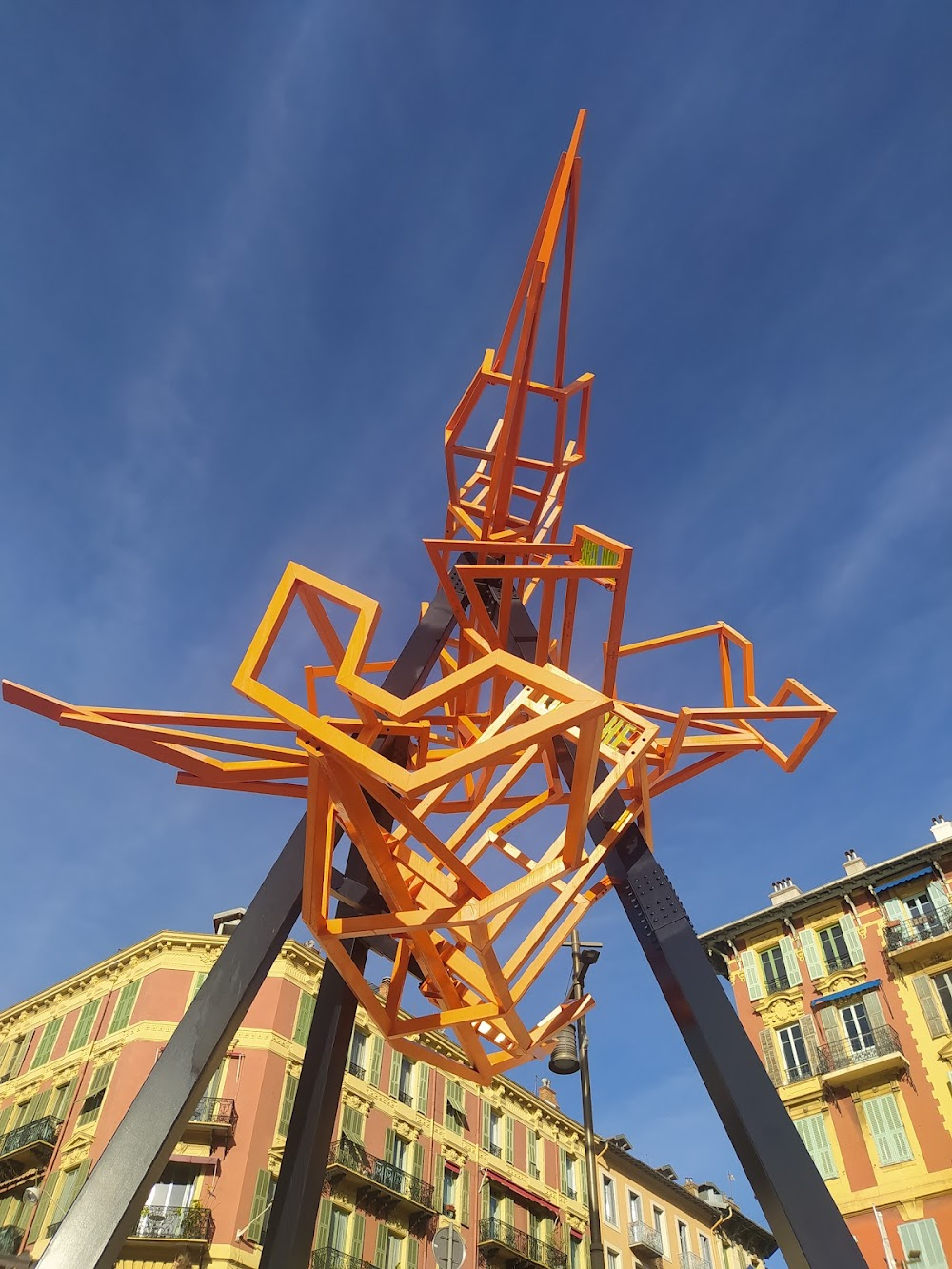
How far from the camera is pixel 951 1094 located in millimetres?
25703

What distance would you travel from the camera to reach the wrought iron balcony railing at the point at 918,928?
2847cm

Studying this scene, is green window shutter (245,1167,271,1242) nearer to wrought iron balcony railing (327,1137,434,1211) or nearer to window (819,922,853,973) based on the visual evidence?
wrought iron balcony railing (327,1137,434,1211)

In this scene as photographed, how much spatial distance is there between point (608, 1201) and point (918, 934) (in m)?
19.1

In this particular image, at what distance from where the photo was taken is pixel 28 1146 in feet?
98.1

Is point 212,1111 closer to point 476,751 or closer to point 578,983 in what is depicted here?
point 578,983

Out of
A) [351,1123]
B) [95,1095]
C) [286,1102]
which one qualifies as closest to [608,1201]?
[351,1123]

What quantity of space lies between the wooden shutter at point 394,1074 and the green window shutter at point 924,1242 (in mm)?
15840

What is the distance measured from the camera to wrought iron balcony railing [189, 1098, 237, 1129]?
2845 cm

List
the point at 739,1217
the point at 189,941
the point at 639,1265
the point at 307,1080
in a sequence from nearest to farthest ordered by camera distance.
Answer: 1. the point at 307,1080
2. the point at 189,941
3. the point at 639,1265
4. the point at 739,1217

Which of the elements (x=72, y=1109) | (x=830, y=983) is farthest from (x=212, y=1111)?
(x=830, y=983)

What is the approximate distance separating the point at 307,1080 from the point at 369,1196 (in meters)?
25.1

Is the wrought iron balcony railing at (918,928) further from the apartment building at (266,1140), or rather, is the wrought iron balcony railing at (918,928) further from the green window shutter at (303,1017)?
the green window shutter at (303,1017)

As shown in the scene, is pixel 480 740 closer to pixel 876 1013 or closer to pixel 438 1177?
pixel 876 1013

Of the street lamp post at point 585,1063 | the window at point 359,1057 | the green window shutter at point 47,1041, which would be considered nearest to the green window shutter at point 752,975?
the window at point 359,1057
